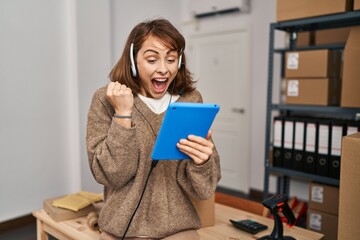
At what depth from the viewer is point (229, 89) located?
3.66 metres

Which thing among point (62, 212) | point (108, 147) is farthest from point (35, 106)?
point (108, 147)

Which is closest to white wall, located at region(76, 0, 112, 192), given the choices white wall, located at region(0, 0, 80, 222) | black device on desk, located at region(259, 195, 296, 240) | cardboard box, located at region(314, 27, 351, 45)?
white wall, located at region(0, 0, 80, 222)

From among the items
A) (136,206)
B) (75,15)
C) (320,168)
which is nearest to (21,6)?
(75,15)

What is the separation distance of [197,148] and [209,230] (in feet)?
1.79

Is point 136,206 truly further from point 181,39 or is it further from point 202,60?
point 202,60

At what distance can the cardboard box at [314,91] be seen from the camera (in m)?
2.26

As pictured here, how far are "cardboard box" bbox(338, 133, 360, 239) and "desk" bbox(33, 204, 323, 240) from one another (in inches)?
12.6

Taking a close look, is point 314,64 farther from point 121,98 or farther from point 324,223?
point 121,98

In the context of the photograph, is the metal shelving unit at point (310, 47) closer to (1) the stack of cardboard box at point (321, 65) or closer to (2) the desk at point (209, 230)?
(1) the stack of cardboard box at point (321, 65)

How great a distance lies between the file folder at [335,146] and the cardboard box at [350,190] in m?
1.31

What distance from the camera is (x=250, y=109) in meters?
3.50

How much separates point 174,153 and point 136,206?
243 millimetres

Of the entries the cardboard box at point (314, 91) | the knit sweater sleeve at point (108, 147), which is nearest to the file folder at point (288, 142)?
the cardboard box at point (314, 91)

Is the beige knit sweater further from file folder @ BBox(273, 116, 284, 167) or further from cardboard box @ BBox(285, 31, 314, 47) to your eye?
cardboard box @ BBox(285, 31, 314, 47)
